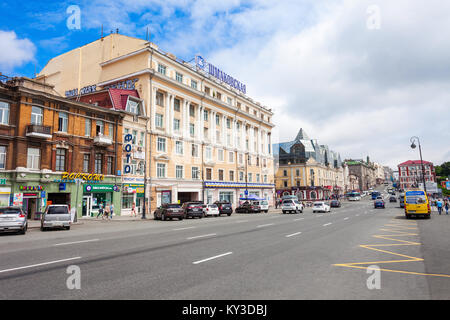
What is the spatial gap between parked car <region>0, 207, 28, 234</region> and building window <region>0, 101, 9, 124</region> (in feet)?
38.2

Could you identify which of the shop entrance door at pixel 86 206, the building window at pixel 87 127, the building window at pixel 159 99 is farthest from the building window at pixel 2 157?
the building window at pixel 159 99

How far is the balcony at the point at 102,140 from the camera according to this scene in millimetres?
31177

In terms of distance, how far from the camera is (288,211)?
133ft

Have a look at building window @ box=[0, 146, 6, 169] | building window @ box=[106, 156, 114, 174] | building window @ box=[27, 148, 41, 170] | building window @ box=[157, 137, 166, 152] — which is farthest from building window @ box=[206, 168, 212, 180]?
building window @ box=[0, 146, 6, 169]

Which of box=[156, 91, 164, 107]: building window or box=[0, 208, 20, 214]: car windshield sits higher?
box=[156, 91, 164, 107]: building window

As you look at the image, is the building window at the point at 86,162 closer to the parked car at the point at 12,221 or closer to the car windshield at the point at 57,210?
the car windshield at the point at 57,210

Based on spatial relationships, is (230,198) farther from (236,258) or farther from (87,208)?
(236,258)

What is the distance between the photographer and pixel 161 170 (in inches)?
1564

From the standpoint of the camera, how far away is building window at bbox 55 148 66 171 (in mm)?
28511

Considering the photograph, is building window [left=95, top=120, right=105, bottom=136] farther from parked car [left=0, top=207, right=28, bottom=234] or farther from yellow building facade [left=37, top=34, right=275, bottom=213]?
parked car [left=0, top=207, right=28, bottom=234]

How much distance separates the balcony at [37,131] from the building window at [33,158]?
144 cm

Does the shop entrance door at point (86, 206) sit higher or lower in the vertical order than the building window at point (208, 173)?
lower

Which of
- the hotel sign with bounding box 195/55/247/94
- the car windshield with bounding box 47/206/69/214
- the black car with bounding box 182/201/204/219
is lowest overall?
the black car with bounding box 182/201/204/219

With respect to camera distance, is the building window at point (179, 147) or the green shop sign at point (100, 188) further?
the building window at point (179, 147)
